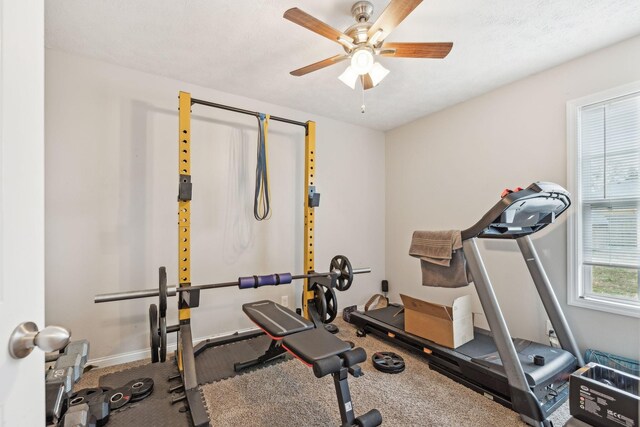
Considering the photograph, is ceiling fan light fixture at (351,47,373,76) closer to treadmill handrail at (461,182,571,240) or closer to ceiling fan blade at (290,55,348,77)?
ceiling fan blade at (290,55,348,77)

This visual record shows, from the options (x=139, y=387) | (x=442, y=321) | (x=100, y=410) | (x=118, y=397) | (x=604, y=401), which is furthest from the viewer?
(x=442, y=321)

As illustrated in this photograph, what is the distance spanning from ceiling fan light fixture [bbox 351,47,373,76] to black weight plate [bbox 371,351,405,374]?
7.18 feet

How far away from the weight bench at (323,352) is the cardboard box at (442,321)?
106cm

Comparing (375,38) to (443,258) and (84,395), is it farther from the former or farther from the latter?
(84,395)

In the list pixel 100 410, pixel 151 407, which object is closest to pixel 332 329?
pixel 151 407

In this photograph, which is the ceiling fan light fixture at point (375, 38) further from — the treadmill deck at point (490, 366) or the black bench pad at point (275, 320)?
the treadmill deck at point (490, 366)

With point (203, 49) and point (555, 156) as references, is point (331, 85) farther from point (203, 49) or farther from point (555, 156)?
point (555, 156)

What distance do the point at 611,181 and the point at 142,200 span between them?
3.77m

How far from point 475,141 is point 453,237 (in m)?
1.56

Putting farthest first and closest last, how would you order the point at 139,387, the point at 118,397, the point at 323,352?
the point at 139,387 → the point at 118,397 → the point at 323,352
